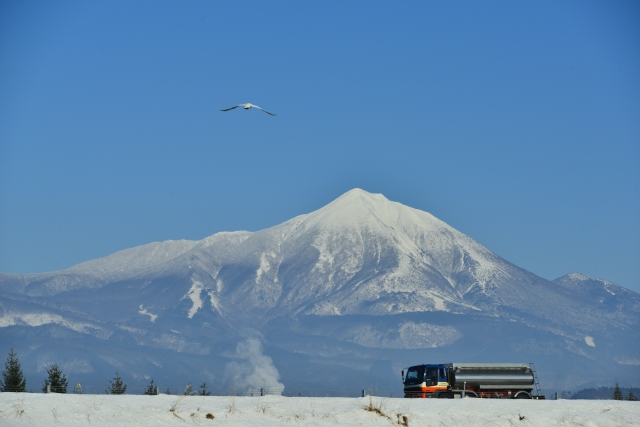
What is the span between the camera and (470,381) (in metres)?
76.3

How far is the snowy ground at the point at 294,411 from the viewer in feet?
182

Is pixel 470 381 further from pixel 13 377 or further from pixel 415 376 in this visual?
pixel 13 377

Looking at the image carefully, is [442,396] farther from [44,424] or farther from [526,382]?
[44,424]

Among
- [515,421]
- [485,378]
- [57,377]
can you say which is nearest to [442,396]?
[485,378]

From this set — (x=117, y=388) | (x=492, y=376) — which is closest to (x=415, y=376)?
(x=492, y=376)

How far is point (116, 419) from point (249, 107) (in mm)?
36614

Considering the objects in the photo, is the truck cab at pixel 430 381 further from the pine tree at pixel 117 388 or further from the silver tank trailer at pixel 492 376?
the pine tree at pixel 117 388

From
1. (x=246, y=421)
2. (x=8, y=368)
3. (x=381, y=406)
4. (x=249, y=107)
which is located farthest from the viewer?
(x=8, y=368)

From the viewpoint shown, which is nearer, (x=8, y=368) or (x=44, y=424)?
(x=44, y=424)

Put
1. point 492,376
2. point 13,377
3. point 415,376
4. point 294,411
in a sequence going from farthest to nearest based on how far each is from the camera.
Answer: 1. point 13,377
2. point 415,376
3. point 492,376
4. point 294,411

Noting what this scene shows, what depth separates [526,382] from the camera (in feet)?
255

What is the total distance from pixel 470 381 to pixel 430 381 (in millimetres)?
3045

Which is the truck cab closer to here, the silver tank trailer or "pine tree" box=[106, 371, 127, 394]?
the silver tank trailer

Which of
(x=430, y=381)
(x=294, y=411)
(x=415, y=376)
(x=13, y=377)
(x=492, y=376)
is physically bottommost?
(x=294, y=411)
